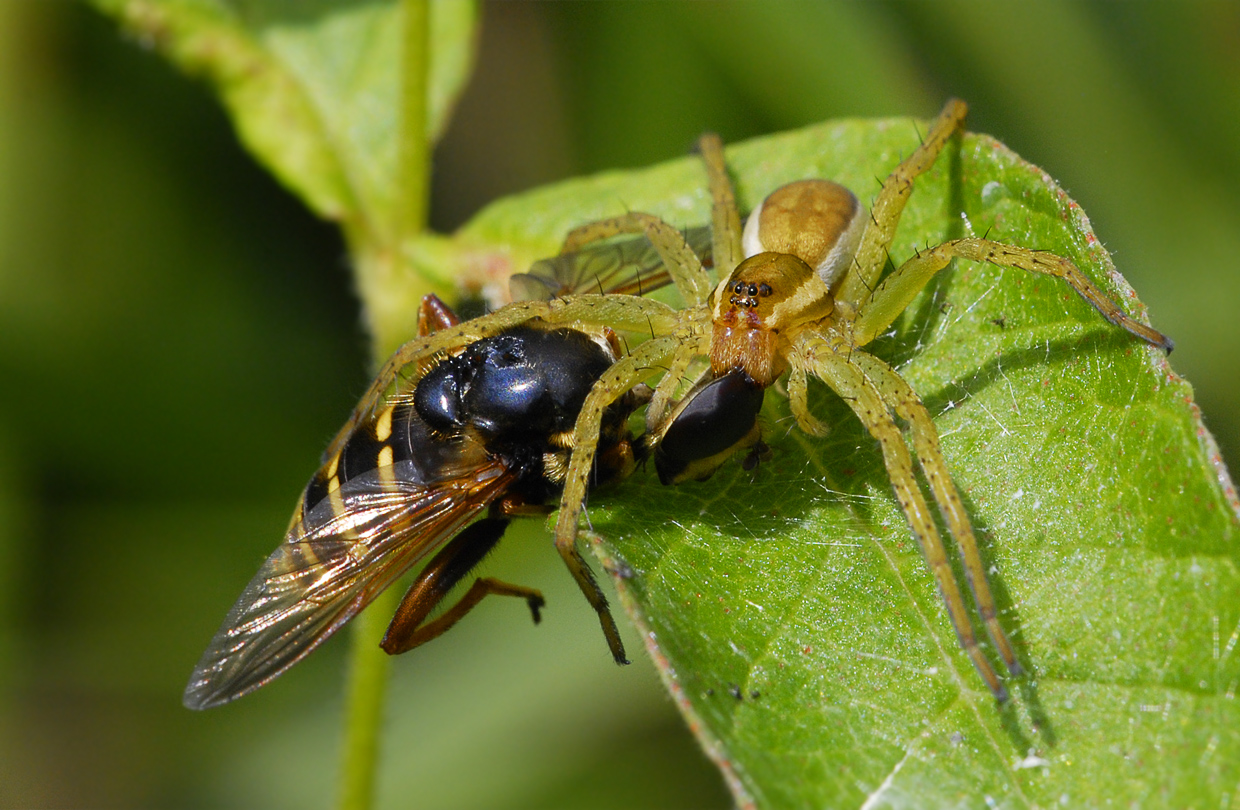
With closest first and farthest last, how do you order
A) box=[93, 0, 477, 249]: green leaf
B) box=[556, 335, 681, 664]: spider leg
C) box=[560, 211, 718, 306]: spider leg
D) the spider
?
the spider → box=[556, 335, 681, 664]: spider leg → box=[560, 211, 718, 306]: spider leg → box=[93, 0, 477, 249]: green leaf

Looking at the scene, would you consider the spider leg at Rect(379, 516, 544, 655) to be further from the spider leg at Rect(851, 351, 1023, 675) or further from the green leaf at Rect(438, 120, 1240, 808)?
the spider leg at Rect(851, 351, 1023, 675)

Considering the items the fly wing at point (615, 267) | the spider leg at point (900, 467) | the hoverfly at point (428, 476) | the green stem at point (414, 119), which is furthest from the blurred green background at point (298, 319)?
the spider leg at point (900, 467)

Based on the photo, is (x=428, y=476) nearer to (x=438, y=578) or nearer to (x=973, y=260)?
(x=438, y=578)

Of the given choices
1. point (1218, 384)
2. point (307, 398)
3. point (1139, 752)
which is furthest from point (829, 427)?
point (307, 398)

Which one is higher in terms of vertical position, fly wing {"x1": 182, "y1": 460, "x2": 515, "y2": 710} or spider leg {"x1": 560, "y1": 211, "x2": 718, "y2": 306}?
spider leg {"x1": 560, "y1": 211, "x2": 718, "y2": 306}

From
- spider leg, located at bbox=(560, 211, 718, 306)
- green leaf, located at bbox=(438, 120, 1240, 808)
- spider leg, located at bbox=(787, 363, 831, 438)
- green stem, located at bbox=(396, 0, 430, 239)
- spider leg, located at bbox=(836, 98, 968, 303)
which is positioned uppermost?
green stem, located at bbox=(396, 0, 430, 239)

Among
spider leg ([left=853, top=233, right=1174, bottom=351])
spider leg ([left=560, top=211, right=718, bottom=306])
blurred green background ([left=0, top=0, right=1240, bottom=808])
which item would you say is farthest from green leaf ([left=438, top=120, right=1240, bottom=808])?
→ blurred green background ([left=0, top=0, right=1240, bottom=808])

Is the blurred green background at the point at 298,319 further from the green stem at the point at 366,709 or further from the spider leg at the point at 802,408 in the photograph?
the spider leg at the point at 802,408

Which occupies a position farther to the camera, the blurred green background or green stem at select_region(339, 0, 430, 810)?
the blurred green background
